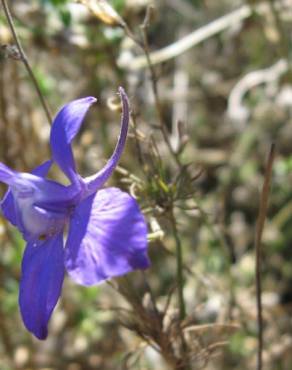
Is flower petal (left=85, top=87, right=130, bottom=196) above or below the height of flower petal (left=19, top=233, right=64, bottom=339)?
above

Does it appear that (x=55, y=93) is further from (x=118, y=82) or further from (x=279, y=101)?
(x=279, y=101)

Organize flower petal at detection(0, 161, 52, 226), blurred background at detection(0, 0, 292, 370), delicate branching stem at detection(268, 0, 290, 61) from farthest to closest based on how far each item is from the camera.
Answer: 1. delicate branching stem at detection(268, 0, 290, 61)
2. blurred background at detection(0, 0, 292, 370)
3. flower petal at detection(0, 161, 52, 226)

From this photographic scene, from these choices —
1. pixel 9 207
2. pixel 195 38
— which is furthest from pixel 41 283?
pixel 195 38

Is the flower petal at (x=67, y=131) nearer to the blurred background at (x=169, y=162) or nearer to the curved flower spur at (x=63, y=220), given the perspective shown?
the curved flower spur at (x=63, y=220)

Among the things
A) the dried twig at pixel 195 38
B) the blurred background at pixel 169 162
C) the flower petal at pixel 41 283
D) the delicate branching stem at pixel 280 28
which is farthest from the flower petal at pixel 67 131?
the delicate branching stem at pixel 280 28

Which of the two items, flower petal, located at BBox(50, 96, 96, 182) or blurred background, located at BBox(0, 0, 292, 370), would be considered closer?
flower petal, located at BBox(50, 96, 96, 182)

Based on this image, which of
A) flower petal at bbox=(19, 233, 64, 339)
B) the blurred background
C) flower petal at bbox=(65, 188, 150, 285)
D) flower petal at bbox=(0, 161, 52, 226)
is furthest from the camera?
the blurred background

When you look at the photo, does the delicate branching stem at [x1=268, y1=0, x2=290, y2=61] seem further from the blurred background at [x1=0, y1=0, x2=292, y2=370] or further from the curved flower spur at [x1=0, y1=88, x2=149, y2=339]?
the curved flower spur at [x1=0, y1=88, x2=149, y2=339]

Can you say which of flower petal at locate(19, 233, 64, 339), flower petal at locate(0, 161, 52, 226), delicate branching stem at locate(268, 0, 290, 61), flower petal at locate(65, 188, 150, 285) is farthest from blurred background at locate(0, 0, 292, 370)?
flower petal at locate(65, 188, 150, 285)

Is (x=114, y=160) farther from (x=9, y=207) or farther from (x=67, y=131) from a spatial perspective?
(x=9, y=207)
